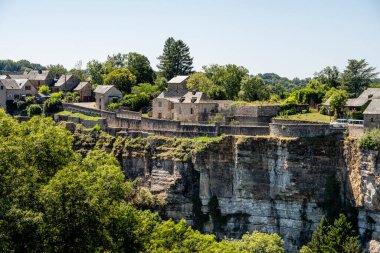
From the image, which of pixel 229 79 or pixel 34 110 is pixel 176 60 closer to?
pixel 229 79

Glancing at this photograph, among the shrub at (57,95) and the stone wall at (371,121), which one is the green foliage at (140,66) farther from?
the stone wall at (371,121)

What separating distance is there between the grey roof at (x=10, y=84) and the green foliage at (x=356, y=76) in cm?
5369

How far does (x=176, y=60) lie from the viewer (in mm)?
104375

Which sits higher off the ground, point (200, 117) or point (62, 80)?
point (62, 80)

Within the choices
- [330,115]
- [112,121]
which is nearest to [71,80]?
[112,121]

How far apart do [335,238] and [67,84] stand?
203 feet

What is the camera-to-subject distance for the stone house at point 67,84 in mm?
99000

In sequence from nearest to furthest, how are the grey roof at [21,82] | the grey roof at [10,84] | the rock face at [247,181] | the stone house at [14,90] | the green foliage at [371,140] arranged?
the green foliage at [371,140], the rock face at [247,181], the stone house at [14,90], the grey roof at [10,84], the grey roof at [21,82]

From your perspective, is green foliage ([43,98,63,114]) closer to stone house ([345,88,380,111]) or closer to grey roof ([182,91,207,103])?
grey roof ([182,91,207,103])

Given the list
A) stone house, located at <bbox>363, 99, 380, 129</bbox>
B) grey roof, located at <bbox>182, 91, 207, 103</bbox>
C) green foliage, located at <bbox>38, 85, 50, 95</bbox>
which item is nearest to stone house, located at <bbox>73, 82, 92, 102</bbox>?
green foliage, located at <bbox>38, 85, 50, 95</bbox>

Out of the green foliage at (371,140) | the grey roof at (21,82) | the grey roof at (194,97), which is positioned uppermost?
the grey roof at (21,82)

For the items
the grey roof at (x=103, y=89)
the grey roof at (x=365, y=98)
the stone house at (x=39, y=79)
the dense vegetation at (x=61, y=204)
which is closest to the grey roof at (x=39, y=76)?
the stone house at (x=39, y=79)

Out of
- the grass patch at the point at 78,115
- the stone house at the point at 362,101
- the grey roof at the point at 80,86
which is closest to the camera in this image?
the stone house at the point at 362,101

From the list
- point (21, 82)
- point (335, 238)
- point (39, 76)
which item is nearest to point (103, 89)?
point (21, 82)
